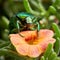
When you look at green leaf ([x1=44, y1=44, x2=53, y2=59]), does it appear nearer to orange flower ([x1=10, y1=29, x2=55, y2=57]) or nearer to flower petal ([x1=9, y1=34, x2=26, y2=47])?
orange flower ([x1=10, y1=29, x2=55, y2=57])

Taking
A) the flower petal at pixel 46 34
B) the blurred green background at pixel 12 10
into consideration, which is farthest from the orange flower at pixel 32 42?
the blurred green background at pixel 12 10

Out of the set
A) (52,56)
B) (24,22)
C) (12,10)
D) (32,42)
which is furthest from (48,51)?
(12,10)

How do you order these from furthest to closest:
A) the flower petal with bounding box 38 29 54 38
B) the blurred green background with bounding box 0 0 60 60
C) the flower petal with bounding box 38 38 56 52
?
the blurred green background with bounding box 0 0 60 60 → the flower petal with bounding box 38 29 54 38 → the flower petal with bounding box 38 38 56 52

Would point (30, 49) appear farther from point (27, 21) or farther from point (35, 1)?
point (35, 1)

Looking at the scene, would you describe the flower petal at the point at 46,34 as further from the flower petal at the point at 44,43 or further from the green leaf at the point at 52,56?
the green leaf at the point at 52,56

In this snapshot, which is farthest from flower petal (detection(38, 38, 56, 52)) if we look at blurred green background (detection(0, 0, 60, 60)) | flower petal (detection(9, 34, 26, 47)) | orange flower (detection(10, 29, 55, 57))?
blurred green background (detection(0, 0, 60, 60))
